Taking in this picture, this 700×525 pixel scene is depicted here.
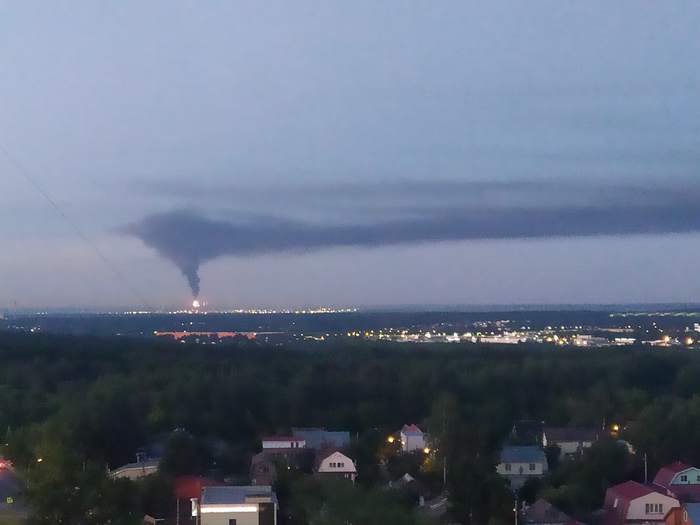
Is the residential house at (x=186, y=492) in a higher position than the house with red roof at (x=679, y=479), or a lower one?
higher

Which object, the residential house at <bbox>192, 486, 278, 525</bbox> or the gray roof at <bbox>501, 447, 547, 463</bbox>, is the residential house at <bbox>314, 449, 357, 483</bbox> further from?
the residential house at <bbox>192, 486, 278, 525</bbox>

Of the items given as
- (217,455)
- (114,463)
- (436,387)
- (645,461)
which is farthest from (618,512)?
(436,387)

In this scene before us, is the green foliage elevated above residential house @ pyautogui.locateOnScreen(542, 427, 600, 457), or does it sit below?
above

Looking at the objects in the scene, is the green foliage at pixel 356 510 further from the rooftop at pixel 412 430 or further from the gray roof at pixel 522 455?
the rooftop at pixel 412 430

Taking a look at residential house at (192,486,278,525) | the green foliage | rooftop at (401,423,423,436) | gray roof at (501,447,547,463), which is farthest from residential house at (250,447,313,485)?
the green foliage

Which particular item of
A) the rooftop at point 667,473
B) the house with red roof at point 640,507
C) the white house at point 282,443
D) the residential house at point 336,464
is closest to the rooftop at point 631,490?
the house with red roof at point 640,507

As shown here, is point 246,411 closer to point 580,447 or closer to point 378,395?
point 378,395
